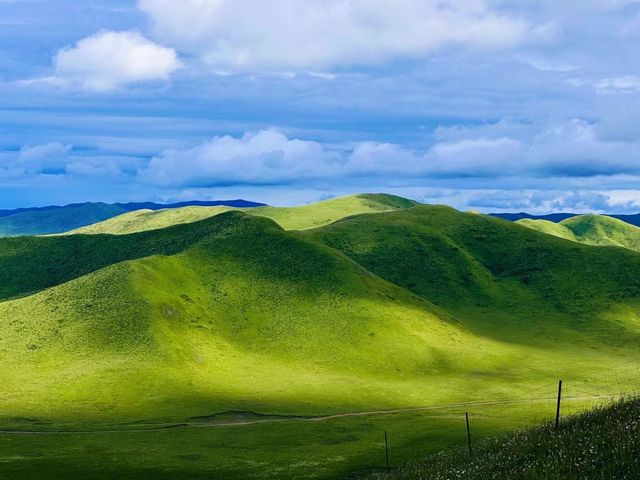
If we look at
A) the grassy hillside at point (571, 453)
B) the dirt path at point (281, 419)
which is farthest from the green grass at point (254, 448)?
the grassy hillside at point (571, 453)

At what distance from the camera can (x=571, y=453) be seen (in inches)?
955

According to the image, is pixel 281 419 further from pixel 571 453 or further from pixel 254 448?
pixel 571 453

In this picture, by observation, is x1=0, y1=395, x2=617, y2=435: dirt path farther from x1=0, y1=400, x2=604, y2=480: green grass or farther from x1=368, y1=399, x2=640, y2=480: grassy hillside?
x1=368, y1=399, x2=640, y2=480: grassy hillside

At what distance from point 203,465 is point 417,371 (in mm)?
97281

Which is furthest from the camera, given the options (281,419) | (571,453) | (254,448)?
(281,419)

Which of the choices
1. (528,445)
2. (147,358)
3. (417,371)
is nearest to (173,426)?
(147,358)

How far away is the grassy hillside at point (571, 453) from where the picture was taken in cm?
2198

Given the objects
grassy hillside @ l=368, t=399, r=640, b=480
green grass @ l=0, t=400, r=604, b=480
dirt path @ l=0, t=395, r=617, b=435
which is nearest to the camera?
grassy hillside @ l=368, t=399, r=640, b=480

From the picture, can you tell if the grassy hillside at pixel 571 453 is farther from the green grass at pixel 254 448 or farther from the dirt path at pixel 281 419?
the dirt path at pixel 281 419

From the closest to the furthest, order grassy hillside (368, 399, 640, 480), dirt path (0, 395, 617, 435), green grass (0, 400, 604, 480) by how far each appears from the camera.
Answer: grassy hillside (368, 399, 640, 480)
green grass (0, 400, 604, 480)
dirt path (0, 395, 617, 435)

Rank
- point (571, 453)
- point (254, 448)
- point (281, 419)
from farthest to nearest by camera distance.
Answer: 1. point (281, 419)
2. point (254, 448)
3. point (571, 453)

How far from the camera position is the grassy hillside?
2198cm

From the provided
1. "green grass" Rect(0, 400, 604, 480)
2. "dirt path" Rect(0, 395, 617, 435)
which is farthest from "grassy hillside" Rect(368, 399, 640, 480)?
"dirt path" Rect(0, 395, 617, 435)

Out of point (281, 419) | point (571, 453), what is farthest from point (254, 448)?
point (571, 453)
